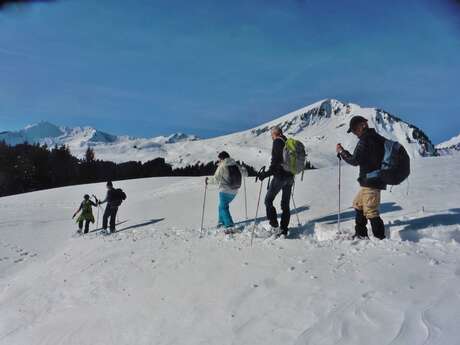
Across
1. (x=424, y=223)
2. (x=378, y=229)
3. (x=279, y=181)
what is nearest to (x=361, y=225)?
(x=378, y=229)

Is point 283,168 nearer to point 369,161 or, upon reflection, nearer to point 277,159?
point 277,159

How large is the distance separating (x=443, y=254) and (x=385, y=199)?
263 inches

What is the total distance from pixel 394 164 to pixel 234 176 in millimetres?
4508

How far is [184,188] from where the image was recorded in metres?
27.0

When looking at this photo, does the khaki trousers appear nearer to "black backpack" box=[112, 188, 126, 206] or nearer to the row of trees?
"black backpack" box=[112, 188, 126, 206]

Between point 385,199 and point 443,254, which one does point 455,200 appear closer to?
point 385,199

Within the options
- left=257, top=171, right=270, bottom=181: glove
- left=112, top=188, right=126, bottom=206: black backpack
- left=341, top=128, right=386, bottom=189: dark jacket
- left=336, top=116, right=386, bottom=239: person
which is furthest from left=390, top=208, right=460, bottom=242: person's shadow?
left=112, top=188, right=126, bottom=206: black backpack

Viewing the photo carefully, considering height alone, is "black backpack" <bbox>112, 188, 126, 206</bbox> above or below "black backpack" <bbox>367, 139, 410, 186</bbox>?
below

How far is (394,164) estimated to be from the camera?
6.72 m

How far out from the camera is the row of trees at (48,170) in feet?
232

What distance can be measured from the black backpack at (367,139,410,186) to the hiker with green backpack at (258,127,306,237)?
84.6 inches

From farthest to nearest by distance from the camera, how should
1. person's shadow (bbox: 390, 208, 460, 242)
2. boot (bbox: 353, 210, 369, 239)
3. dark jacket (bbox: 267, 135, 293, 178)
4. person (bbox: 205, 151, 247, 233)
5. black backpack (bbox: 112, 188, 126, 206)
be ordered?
black backpack (bbox: 112, 188, 126, 206), person (bbox: 205, 151, 247, 233), dark jacket (bbox: 267, 135, 293, 178), person's shadow (bbox: 390, 208, 460, 242), boot (bbox: 353, 210, 369, 239)

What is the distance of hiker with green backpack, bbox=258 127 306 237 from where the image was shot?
8.48m

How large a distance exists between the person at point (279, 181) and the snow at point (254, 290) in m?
0.73
